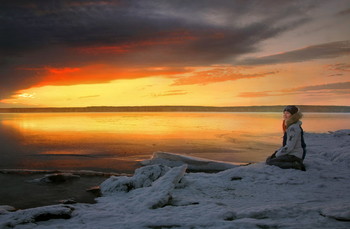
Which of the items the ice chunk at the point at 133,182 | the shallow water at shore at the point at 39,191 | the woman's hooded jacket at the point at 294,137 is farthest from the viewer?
the woman's hooded jacket at the point at 294,137

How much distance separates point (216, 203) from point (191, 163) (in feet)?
19.4

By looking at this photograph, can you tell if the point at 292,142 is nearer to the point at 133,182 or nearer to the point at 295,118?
the point at 295,118

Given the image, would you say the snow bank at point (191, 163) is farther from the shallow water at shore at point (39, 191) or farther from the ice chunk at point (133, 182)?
the ice chunk at point (133, 182)

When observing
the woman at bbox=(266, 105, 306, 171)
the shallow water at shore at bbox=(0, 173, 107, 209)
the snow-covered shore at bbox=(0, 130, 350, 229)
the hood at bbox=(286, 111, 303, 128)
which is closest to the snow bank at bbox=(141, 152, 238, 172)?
the snow-covered shore at bbox=(0, 130, 350, 229)

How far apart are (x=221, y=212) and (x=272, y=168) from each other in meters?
4.03

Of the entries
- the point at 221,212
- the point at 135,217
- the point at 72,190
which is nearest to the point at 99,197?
the point at 72,190

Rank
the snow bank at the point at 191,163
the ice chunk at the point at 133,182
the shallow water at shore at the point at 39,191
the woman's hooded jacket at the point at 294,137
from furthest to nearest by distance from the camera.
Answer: the snow bank at the point at 191,163, the woman's hooded jacket at the point at 294,137, the ice chunk at the point at 133,182, the shallow water at shore at the point at 39,191

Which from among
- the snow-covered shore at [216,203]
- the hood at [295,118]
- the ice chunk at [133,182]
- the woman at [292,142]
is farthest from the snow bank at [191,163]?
the hood at [295,118]

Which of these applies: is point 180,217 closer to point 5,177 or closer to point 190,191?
point 190,191

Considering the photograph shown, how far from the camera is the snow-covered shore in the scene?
4.93m

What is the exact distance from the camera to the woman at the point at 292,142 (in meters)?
8.22

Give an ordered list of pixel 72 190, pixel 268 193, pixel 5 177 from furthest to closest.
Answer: pixel 5 177 → pixel 72 190 → pixel 268 193

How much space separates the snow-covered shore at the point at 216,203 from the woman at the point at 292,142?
0.30m

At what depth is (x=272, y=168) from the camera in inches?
342
